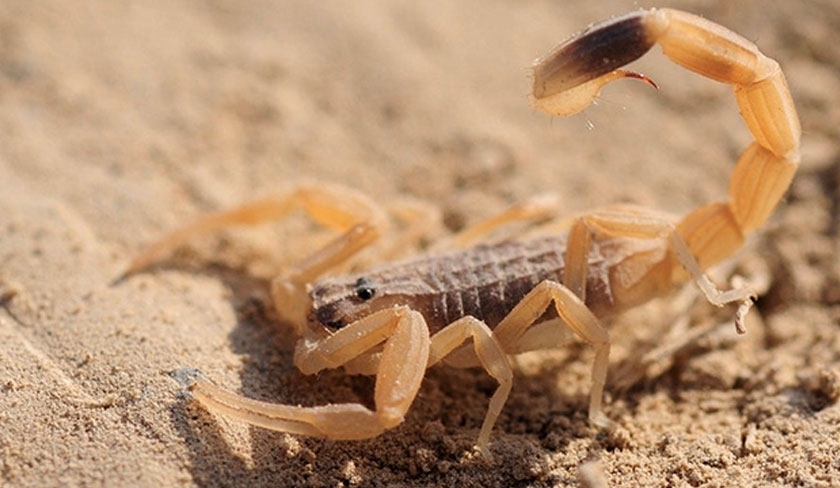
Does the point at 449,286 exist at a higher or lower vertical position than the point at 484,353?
higher

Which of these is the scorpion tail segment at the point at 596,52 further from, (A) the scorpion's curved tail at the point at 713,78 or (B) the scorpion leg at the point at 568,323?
(B) the scorpion leg at the point at 568,323

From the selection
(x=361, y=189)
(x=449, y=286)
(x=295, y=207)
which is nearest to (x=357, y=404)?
(x=449, y=286)

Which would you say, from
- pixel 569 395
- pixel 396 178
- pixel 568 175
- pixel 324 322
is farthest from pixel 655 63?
pixel 324 322

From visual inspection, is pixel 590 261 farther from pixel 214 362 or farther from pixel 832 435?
pixel 214 362

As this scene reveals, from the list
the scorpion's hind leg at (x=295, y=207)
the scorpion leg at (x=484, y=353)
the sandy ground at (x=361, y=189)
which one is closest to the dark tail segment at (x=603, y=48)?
the sandy ground at (x=361, y=189)

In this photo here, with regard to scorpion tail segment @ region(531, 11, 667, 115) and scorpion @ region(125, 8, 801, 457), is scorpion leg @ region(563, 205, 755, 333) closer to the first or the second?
scorpion @ region(125, 8, 801, 457)

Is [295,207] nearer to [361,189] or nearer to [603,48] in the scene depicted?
[361,189]

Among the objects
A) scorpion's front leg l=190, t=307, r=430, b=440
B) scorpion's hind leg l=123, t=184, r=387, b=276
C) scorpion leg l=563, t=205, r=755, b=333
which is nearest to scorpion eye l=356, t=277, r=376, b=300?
scorpion's front leg l=190, t=307, r=430, b=440
